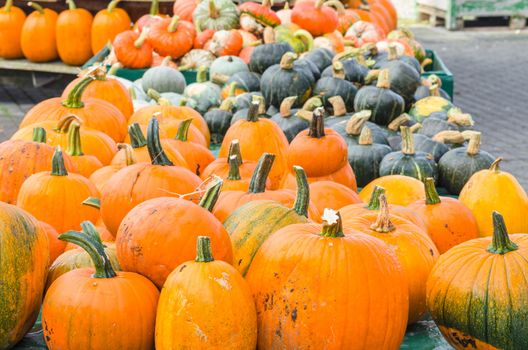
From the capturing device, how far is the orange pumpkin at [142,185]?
269 cm

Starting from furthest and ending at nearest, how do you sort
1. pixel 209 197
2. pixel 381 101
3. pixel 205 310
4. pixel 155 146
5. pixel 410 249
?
pixel 381 101
pixel 155 146
pixel 410 249
pixel 209 197
pixel 205 310

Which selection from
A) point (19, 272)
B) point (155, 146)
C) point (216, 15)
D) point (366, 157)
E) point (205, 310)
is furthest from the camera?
point (216, 15)

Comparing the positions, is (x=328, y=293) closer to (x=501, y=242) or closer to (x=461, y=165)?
(x=501, y=242)

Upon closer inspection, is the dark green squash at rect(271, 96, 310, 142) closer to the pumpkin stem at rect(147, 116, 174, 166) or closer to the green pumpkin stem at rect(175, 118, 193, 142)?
the green pumpkin stem at rect(175, 118, 193, 142)

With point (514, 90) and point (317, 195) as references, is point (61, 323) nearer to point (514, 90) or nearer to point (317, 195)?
point (317, 195)

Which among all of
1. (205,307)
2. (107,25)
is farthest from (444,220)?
(107,25)

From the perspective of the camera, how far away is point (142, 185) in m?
2.71

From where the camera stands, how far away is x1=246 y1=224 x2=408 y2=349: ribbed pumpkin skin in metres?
2.15

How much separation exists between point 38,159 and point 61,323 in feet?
4.16

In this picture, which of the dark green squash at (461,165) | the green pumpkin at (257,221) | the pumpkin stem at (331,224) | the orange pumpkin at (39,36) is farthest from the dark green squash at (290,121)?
the orange pumpkin at (39,36)

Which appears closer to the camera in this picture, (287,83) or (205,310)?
(205,310)

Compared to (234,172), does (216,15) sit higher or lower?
lower

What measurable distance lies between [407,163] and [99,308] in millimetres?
2470

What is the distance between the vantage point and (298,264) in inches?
85.7
